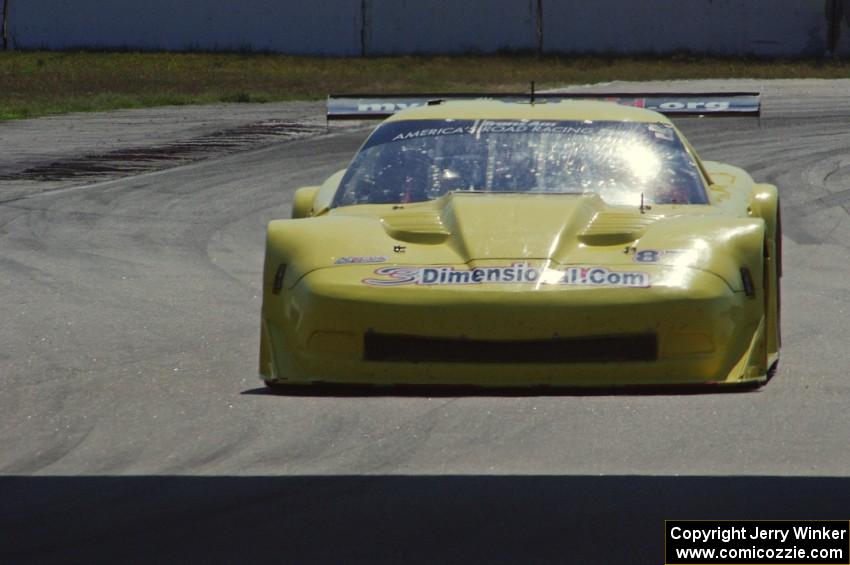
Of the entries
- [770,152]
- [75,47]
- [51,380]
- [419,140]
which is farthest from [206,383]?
[75,47]

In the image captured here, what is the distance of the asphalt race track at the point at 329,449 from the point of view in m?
4.90

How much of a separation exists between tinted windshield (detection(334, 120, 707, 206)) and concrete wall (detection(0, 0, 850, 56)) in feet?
122

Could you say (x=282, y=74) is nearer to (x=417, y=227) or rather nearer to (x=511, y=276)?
(x=417, y=227)

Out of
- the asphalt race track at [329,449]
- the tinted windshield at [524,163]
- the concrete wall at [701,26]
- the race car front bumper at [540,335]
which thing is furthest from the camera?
the concrete wall at [701,26]

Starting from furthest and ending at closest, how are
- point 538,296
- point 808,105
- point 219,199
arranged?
point 808,105, point 219,199, point 538,296

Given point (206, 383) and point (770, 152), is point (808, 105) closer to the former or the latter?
point (770, 152)

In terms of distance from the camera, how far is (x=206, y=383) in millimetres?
7520

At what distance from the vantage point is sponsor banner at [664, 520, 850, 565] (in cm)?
460

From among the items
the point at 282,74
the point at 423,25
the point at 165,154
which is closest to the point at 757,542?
the point at 165,154

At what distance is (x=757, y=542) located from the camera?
15.6 ft

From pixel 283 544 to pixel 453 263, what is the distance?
123 cm

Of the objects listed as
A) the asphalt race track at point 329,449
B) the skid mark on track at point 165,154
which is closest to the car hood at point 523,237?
the asphalt race track at point 329,449

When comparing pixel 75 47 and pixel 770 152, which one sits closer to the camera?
pixel 770 152

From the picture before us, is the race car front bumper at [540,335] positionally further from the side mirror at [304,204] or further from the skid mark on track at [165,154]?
A: the skid mark on track at [165,154]
